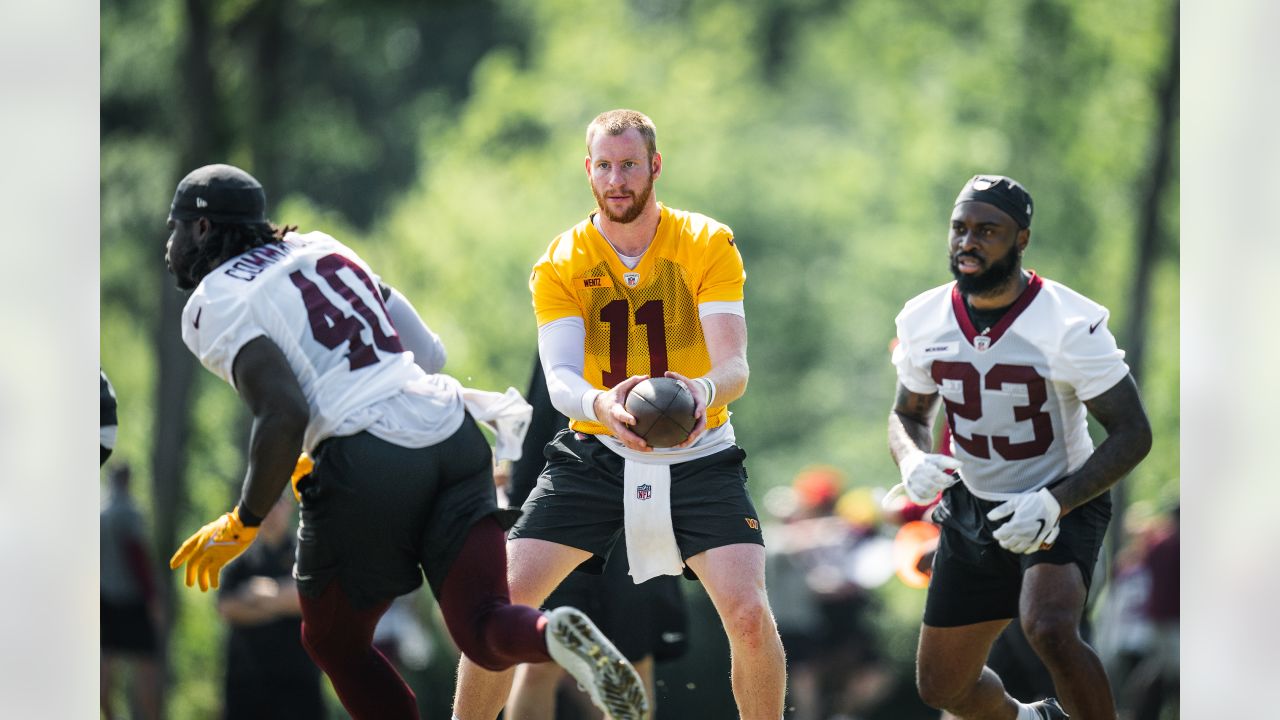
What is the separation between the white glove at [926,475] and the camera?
5.44 m

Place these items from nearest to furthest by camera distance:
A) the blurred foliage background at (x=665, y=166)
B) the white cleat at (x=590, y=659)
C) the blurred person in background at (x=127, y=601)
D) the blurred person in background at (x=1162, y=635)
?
the white cleat at (x=590, y=659)
the blurred person in background at (x=1162, y=635)
the blurred person in background at (x=127, y=601)
the blurred foliage background at (x=665, y=166)

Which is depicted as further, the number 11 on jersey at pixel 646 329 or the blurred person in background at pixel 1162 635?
the blurred person in background at pixel 1162 635

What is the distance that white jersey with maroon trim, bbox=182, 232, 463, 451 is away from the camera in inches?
191

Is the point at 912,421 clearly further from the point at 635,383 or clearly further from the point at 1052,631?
the point at 635,383

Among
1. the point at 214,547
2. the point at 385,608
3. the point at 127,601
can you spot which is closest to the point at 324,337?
the point at 214,547

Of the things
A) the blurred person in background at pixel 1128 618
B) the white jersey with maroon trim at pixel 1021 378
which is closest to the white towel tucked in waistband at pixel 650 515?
the white jersey with maroon trim at pixel 1021 378

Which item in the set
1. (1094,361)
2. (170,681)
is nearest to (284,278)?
(1094,361)

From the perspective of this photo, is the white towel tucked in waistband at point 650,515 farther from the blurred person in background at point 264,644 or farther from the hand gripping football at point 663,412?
the blurred person in background at point 264,644

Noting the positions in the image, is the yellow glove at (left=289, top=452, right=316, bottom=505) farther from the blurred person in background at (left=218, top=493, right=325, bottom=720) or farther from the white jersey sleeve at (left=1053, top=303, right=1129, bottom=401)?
the blurred person in background at (left=218, top=493, right=325, bottom=720)

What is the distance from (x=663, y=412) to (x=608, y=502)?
1.89 feet

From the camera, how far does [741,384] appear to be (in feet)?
17.6

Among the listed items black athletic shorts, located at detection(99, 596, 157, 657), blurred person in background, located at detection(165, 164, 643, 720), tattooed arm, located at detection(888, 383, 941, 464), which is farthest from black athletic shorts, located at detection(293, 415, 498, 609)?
black athletic shorts, located at detection(99, 596, 157, 657)

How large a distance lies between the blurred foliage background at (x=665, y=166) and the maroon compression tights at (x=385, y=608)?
856 cm
